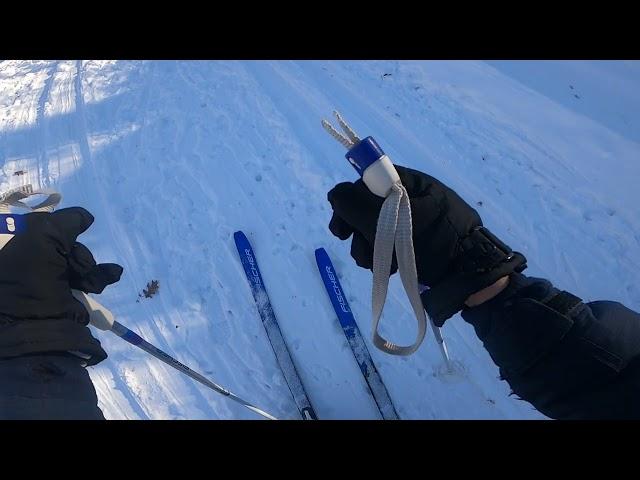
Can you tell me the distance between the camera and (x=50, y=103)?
588 centimetres

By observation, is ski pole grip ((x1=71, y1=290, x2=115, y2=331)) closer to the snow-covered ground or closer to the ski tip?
the snow-covered ground

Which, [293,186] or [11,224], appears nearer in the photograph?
[11,224]

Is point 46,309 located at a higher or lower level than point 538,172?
lower

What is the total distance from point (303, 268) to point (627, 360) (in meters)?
2.80

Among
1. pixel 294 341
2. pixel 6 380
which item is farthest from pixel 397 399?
pixel 6 380

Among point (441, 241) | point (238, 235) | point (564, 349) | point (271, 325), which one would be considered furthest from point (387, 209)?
point (238, 235)

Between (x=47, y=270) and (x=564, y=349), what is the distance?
2094mm

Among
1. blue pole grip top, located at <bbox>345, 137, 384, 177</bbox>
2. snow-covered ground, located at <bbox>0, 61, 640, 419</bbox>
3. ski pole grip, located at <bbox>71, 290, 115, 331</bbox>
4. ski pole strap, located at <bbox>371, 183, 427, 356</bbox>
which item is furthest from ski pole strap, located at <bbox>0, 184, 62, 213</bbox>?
snow-covered ground, located at <bbox>0, 61, 640, 419</bbox>

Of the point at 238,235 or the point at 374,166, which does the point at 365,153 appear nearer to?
the point at 374,166

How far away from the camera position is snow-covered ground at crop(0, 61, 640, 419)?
368 cm

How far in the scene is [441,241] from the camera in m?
1.87

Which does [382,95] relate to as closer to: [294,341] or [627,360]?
[294,341]

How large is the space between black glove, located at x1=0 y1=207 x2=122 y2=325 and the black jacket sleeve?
5.75 feet
